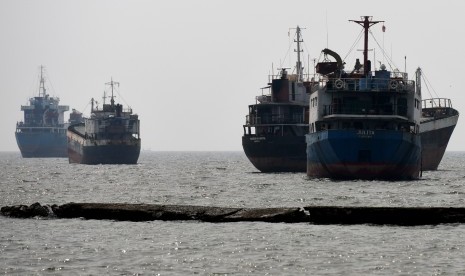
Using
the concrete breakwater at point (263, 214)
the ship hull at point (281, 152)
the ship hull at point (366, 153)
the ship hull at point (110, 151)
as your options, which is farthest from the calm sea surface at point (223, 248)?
the ship hull at point (110, 151)

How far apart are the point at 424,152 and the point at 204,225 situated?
240 ft

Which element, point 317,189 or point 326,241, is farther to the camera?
point 317,189

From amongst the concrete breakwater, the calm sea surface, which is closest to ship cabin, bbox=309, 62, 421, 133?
the concrete breakwater

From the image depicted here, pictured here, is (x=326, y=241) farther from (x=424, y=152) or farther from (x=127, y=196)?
(x=424, y=152)

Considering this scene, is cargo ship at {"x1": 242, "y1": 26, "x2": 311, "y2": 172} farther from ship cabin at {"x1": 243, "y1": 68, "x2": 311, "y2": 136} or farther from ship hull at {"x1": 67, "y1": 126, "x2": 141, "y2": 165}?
ship hull at {"x1": 67, "y1": 126, "x2": 141, "y2": 165}

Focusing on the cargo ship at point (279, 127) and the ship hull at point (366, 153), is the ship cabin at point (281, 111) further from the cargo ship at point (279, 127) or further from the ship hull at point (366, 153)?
the ship hull at point (366, 153)

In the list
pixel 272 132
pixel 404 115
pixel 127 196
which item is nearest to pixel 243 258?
pixel 127 196

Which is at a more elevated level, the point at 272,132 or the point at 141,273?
the point at 272,132

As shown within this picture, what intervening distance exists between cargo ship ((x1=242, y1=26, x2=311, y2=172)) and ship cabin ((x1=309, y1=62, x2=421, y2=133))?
24.8m

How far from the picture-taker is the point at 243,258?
31.9m

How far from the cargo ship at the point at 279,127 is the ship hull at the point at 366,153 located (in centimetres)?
2472

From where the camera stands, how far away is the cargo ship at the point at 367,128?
74.8m

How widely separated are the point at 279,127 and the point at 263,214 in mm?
64054

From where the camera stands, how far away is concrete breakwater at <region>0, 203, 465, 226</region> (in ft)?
136
